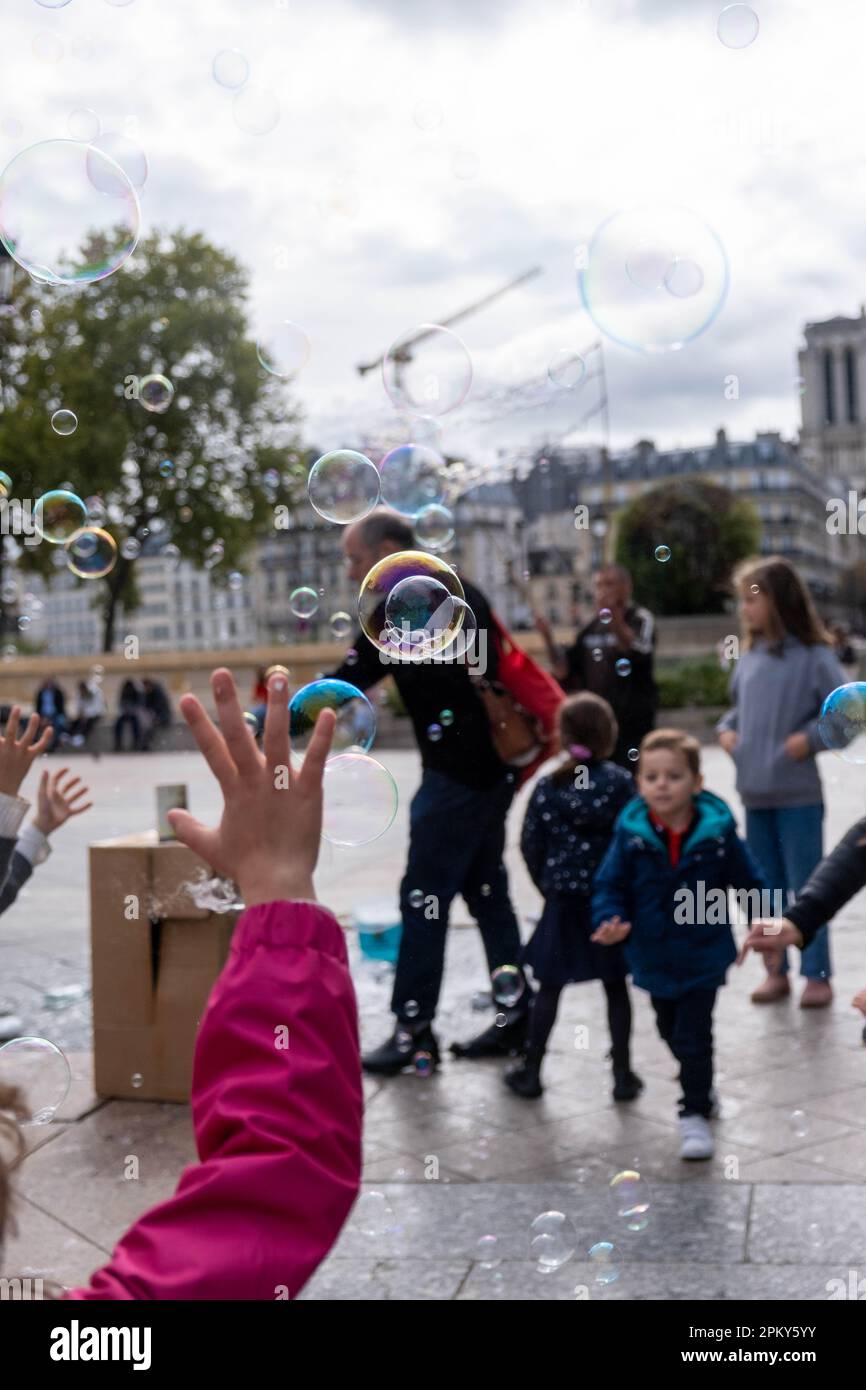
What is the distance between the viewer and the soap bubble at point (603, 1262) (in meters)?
3.08

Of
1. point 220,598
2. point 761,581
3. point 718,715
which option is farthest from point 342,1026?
point 220,598

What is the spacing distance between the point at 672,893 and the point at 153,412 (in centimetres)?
2865

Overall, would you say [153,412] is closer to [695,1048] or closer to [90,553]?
[90,553]

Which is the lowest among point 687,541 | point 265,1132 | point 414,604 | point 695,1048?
point 695,1048

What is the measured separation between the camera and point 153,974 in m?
4.54

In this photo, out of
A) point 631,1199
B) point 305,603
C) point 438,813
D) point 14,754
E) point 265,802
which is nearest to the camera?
point 265,802

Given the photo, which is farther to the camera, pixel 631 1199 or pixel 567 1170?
pixel 567 1170

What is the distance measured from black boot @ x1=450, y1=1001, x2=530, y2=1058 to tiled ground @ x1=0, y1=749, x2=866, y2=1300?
0.36 ft

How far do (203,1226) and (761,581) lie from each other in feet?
14.5

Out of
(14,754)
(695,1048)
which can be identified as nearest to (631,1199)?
(695,1048)

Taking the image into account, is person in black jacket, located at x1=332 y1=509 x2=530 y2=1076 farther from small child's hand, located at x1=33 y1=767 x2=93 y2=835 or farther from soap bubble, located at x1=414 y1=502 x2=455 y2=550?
small child's hand, located at x1=33 y1=767 x2=93 y2=835

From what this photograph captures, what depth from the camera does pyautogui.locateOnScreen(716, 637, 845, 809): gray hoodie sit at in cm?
530

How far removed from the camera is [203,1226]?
3.95 feet

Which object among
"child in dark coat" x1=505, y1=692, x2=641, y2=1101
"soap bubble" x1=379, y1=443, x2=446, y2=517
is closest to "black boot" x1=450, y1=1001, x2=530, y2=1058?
A: "child in dark coat" x1=505, y1=692, x2=641, y2=1101
